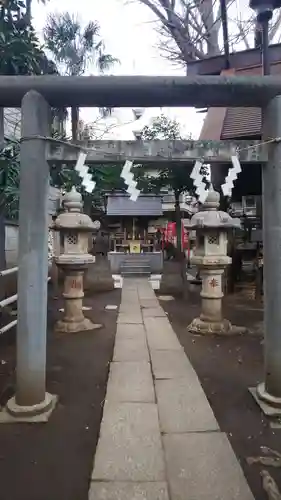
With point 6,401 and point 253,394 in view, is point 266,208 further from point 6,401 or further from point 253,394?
point 6,401

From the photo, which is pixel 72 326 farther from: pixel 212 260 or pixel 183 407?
pixel 183 407

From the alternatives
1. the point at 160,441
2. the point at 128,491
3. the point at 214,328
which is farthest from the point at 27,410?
the point at 214,328

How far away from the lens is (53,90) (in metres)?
3.22

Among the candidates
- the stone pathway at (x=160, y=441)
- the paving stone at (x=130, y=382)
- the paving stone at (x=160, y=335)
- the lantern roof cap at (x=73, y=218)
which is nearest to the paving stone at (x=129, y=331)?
the paving stone at (x=160, y=335)

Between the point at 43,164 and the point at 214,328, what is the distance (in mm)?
4123

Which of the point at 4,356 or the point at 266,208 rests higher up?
the point at 266,208

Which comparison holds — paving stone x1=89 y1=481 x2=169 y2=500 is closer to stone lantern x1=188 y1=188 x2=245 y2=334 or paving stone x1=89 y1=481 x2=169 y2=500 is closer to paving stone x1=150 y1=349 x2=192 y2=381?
paving stone x1=150 y1=349 x2=192 y2=381

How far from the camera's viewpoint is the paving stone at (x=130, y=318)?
716 centimetres

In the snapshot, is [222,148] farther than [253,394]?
No

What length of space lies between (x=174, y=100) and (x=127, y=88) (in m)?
0.43

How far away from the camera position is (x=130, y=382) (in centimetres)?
400

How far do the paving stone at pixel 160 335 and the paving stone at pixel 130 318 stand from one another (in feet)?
0.56

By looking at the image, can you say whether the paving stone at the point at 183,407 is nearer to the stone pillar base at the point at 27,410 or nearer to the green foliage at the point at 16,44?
the stone pillar base at the point at 27,410

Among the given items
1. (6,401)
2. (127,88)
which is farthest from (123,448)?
Answer: (127,88)
